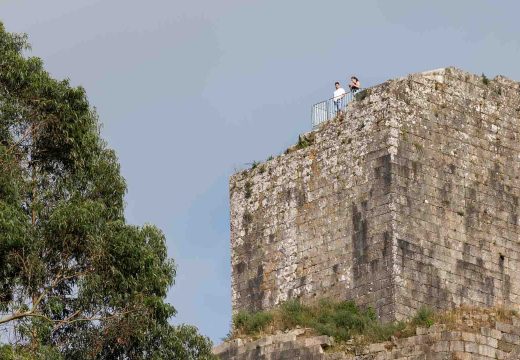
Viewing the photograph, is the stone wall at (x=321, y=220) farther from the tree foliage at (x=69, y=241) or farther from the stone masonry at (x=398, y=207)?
the tree foliage at (x=69, y=241)

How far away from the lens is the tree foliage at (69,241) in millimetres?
38344

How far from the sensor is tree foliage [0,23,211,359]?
3834 centimetres

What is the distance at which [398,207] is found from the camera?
42.9 m

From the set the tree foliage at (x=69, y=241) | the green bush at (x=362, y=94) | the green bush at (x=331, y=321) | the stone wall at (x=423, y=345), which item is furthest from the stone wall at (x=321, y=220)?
the tree foliage at (x=69, y=241)

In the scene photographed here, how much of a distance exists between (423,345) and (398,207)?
11.0 ft

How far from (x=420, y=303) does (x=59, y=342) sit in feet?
23.5

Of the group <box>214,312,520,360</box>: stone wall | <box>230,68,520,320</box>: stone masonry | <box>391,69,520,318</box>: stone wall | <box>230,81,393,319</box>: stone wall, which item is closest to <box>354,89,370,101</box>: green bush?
<box>230,68,520,320</box>: stone masonry

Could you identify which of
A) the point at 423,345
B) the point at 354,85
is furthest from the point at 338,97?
the point at 423,345

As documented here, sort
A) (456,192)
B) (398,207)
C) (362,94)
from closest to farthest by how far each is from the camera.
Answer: (398,207) < (456,192) < (362,94)

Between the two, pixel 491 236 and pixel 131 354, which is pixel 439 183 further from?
pixel 131 354

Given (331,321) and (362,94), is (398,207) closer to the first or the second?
(331,321)

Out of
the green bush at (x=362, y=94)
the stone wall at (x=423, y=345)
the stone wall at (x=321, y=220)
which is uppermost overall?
the green bush at (x=362, y=94)

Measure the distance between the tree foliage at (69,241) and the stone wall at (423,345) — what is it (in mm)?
3286

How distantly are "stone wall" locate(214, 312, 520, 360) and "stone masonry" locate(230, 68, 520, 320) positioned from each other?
1112mm
